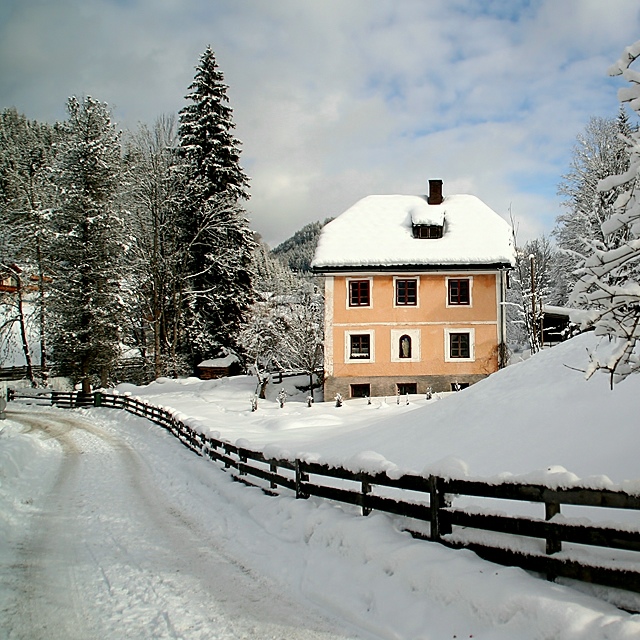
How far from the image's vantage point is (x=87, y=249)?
3450 centimetres

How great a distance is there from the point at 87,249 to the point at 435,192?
72.2ft

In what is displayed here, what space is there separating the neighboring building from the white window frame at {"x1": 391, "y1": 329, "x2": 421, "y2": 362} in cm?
6

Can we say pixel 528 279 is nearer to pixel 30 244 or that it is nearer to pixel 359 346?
pixel 359 346

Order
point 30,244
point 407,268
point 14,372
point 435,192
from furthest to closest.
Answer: point 14,372 → point 30,244 → point 435,192 → point 407,268

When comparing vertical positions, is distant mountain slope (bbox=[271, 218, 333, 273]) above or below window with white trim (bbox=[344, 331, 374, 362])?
above

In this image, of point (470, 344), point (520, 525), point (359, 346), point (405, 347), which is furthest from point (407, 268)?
point (520, 525)

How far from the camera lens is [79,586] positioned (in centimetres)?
641

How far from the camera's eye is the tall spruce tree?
39.0 metres

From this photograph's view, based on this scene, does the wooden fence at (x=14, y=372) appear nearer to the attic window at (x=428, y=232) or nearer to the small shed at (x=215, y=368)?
A: the small shed at (x=215, y=368)

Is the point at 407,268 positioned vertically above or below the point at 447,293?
above

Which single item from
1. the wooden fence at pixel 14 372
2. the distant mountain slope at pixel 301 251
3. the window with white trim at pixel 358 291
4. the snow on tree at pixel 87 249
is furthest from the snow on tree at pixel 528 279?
the distant mountain slope at pixel 301 251

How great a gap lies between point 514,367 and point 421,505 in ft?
31.8

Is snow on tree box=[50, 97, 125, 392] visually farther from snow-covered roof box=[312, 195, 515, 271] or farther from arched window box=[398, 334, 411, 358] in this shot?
arched window box=[398, 334, 411, 358]

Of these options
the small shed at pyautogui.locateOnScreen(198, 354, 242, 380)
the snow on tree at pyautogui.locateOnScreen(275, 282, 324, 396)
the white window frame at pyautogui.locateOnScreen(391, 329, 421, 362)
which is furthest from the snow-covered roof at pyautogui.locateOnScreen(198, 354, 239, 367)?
the white window frame at pyautogui.locateOnScreen(391, 329, 421, 362)
